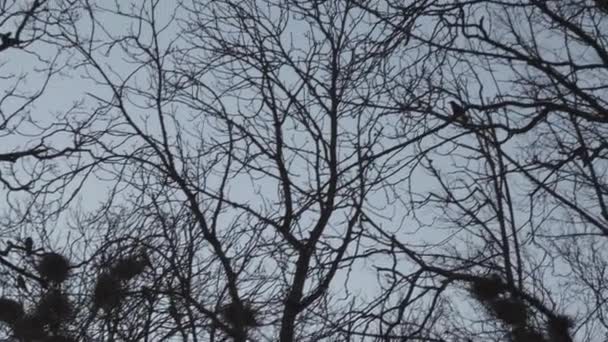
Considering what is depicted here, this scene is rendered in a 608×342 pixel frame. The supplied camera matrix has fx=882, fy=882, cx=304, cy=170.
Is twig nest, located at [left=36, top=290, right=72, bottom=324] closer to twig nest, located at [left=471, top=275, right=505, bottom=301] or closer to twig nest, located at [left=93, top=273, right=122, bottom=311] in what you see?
twig nest, located at [left=93, top=273, right=122, bottom=311]

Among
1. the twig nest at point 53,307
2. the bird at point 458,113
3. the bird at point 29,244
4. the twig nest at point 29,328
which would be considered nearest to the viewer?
Answer: the bird at point 458,113

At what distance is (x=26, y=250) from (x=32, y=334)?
1.00 metres

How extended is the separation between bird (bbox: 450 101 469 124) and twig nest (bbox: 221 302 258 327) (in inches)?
88.8

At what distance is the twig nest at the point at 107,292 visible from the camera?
4.91 m

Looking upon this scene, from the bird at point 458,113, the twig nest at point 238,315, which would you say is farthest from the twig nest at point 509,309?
the twig nest at point 238,315

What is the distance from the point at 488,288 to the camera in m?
4.47

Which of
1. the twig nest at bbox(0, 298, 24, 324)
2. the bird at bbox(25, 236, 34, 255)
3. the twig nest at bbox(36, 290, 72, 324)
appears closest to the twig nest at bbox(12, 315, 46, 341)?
the twig nest at bbox(36, 290, 72, 324)

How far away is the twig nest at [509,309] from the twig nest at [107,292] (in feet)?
6.81

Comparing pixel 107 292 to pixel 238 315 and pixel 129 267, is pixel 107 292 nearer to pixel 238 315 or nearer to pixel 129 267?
pixel 129 267

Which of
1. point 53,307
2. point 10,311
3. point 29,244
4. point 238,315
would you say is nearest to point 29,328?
point 53,307

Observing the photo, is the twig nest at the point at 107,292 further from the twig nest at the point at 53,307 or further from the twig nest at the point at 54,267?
the twig nest at the point at 54,267

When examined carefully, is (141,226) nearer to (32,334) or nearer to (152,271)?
(152,271)

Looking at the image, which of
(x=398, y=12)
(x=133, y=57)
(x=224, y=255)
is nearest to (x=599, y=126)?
(x=398, y=12)

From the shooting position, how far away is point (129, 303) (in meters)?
5.00
